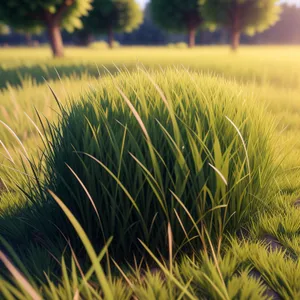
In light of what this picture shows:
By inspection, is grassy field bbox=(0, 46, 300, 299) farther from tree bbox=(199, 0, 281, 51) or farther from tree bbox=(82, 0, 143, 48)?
tree bbox=(82, 0, 143, 48)

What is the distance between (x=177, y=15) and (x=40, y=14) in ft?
70.0

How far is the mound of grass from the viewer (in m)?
1.52

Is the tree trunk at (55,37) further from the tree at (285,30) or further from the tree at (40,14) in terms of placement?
the tree at (285,30)

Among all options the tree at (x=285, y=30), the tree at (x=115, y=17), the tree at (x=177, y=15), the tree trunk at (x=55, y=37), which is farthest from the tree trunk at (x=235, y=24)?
the tree at (x=285, y=30)

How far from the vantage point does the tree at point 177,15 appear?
106 feet

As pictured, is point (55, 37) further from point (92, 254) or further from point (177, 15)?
point (177, 15)

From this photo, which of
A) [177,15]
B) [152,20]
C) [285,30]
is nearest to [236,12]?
[177,15]

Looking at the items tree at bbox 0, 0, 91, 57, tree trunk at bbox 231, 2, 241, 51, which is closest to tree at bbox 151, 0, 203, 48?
tree trunk at bbox 231, 2, 241, 51

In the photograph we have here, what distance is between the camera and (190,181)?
1606 mm

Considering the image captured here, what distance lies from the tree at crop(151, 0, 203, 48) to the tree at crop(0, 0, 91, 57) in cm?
2033

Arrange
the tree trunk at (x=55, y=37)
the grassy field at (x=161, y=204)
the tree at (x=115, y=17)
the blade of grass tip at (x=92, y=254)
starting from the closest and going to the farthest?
the blade of grass tip at (x=92, y=254)
the grassy field at (x=161, y=204)
the tree trunk at (x=55, y=37)
the tree at (x=115, y=17)

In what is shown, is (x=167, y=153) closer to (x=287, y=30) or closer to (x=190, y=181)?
(x=190, y=181)

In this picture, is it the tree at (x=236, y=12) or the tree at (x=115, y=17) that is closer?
the tree at (x=236, y=12)

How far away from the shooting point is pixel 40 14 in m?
13.9
